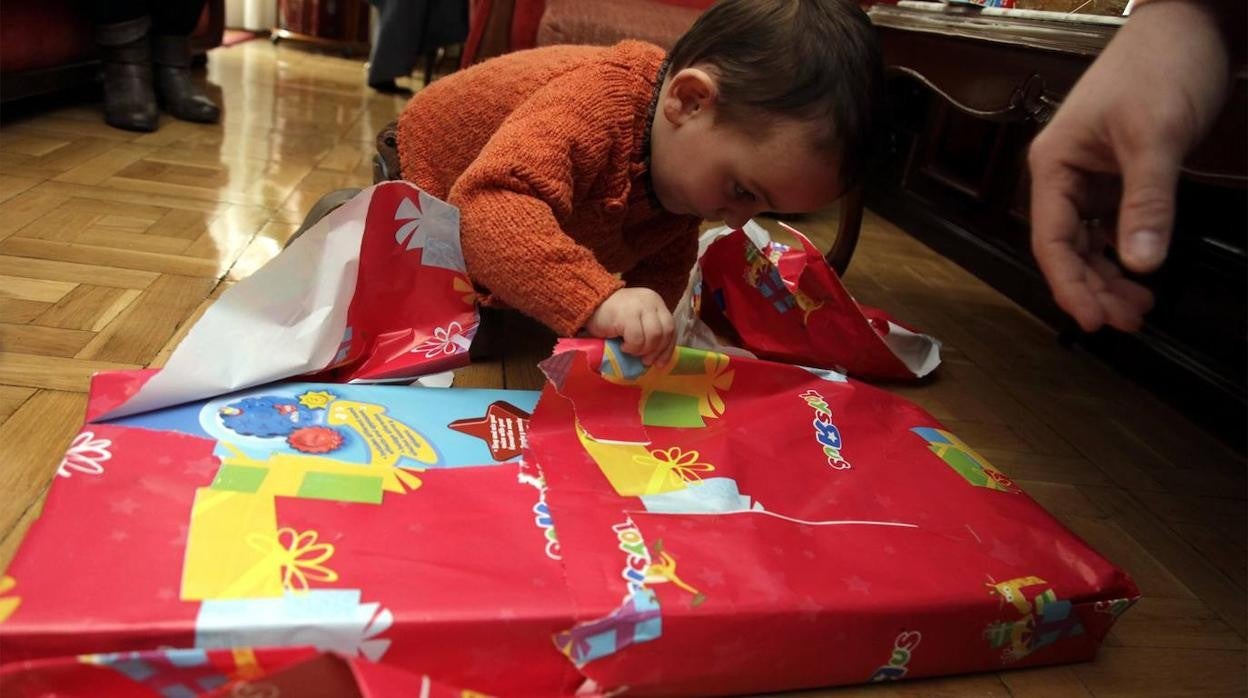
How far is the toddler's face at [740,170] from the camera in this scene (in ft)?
1.89

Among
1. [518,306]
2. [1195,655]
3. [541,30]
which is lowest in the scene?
[1195,655]

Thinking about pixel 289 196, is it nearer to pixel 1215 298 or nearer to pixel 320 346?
pixel 320 346

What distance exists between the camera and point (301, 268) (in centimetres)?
57

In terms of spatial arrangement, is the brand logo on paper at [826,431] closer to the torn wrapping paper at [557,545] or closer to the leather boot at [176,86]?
the torn wrapping paper at [557,545]

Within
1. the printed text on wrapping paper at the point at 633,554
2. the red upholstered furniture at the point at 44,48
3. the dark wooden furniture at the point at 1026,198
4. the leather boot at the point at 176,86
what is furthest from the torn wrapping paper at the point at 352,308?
the leather boot at the point at 176,86

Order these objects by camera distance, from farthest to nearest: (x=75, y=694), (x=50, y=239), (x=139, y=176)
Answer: (x=139, y=176), (x=50, y=239), (x=75, y=694)

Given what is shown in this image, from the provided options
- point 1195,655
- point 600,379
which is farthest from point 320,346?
point 1195,655

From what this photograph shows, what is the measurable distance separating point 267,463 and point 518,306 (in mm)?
210

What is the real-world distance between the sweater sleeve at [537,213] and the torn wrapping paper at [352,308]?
3cm

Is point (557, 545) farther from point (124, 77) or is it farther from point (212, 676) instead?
point (124, 77)

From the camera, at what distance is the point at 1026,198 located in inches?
49.0

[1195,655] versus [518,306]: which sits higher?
[518,306]

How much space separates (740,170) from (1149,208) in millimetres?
327

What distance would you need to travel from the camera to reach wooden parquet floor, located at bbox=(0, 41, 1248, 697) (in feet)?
1.73
